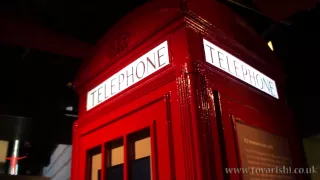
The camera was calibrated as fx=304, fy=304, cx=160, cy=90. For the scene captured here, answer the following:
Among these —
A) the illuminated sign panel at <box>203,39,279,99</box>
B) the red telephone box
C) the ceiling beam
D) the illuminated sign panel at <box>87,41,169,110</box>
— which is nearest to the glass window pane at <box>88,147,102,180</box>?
the red telephone box

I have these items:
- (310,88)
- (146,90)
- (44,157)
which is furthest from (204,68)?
(44,157)

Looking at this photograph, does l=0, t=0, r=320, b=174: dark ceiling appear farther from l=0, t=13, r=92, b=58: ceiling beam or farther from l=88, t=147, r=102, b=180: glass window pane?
l=88, t=147, r=102, b=180: glass window pane

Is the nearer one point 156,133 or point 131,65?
point 156,133

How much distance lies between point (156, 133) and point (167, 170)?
15cm

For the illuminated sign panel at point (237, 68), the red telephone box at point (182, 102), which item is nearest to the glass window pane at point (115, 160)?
the red telephone box at point (182, 102)

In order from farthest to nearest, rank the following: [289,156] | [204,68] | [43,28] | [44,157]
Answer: [44,157]
[43,28]
[289,156]
[204,68]

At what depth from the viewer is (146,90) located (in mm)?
1286

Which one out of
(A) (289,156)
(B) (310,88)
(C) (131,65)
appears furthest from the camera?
(B) (310,88)

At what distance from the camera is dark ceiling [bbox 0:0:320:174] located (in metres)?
2.01

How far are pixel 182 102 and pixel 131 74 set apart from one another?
1.22ft

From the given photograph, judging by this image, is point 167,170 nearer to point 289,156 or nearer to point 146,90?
point 146,90

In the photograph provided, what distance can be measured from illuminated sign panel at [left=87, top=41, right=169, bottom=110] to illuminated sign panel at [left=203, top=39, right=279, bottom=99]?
187 mm

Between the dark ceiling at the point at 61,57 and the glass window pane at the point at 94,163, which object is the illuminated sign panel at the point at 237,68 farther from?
the glass window pane at the point at 94,163

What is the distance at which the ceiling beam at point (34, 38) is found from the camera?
207cm
